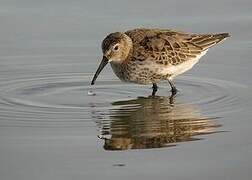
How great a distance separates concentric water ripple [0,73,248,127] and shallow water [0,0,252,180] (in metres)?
0.01

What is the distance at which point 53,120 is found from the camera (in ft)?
29.1

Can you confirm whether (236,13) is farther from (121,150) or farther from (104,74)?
(121,150)

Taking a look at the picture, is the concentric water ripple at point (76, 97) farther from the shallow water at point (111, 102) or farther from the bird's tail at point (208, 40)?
the bird's tail at point (208, 40)

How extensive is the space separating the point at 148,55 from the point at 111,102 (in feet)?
3.78

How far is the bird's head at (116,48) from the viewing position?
1058 centimetres

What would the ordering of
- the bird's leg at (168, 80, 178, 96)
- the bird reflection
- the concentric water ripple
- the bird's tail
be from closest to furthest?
the bird reflection
the concentric water ripple
the bird's leg at (168, 80, 178, 96)
the bird's tail

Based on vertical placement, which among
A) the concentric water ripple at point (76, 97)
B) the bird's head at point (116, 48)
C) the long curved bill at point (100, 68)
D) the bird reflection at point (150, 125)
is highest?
the bird's head at point (116, 48)

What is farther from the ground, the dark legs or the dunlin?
the dunlin

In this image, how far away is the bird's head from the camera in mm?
10578

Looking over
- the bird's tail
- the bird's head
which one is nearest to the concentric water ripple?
the bird's head

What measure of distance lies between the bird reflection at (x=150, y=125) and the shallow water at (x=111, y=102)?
11 mm

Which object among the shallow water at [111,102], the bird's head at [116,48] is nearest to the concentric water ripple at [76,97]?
the shallow water at [111,102]

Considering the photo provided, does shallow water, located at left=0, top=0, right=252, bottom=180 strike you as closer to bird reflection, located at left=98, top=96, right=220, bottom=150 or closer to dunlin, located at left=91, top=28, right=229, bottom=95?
bird reflection, located at left=98, top=96, right=220, bottom=150

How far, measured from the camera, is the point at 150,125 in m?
8.65
